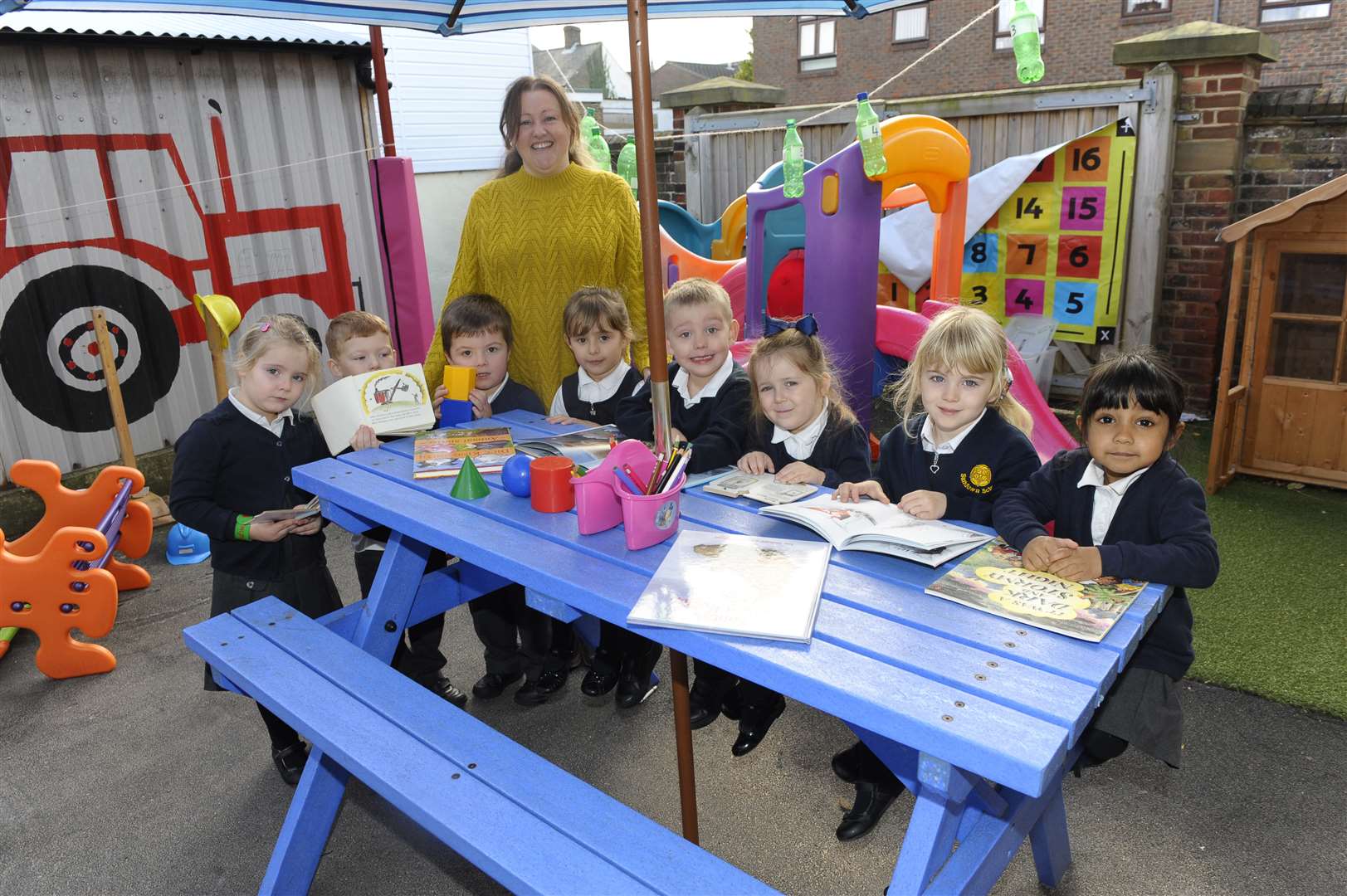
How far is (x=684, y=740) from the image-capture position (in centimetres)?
207

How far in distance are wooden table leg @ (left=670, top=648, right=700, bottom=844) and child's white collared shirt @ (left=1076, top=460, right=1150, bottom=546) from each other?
0.93 metres

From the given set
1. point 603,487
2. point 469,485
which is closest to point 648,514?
point 603,487

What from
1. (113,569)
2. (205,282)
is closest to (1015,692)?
(113,569)

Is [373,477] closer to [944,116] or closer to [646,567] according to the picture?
[646,567]

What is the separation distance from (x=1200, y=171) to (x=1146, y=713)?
5.03 metres

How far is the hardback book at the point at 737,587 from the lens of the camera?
1582 mm

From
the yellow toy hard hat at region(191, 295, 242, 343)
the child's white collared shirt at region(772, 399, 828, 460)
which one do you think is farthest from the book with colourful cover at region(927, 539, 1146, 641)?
the yellow toy hard hat at region(191, 295, 242, 343)

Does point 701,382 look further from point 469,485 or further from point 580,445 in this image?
point 469,485

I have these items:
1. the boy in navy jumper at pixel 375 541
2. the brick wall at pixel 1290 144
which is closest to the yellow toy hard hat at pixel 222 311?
the boy in navy jumper at pixel 375 541

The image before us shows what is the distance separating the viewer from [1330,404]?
182 inches

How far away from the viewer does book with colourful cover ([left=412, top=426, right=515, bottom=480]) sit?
253 centimetres

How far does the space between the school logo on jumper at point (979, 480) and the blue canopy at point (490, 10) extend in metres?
1.88

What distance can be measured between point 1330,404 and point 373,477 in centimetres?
451

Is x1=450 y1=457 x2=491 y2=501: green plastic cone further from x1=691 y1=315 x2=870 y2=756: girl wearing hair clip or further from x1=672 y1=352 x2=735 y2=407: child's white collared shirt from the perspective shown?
x1=672 y1=352 x2=735 y2=407: child's white collared shirt
